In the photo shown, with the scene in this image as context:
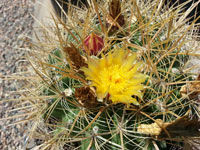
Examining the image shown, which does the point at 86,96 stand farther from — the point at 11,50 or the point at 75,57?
the point at 11,50

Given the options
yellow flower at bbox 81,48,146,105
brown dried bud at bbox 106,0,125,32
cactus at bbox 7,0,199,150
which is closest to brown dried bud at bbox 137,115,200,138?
cactus at bbox 7,0,199,150

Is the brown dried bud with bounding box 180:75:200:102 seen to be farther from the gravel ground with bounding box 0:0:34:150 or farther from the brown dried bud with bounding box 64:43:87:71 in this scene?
the gravel ground with bounding box 0:0:34:150

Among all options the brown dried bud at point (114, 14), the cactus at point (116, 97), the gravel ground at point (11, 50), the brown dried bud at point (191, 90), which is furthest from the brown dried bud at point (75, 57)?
the gravel ground at point (11, 50)

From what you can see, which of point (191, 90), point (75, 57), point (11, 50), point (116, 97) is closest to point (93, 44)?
point (75, 57)

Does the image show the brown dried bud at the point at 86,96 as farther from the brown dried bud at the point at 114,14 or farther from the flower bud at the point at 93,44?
the brown dried bud at the point at 114,14

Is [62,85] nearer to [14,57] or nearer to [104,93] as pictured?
[104,93]

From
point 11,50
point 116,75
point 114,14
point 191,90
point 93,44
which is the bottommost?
point 191,90
